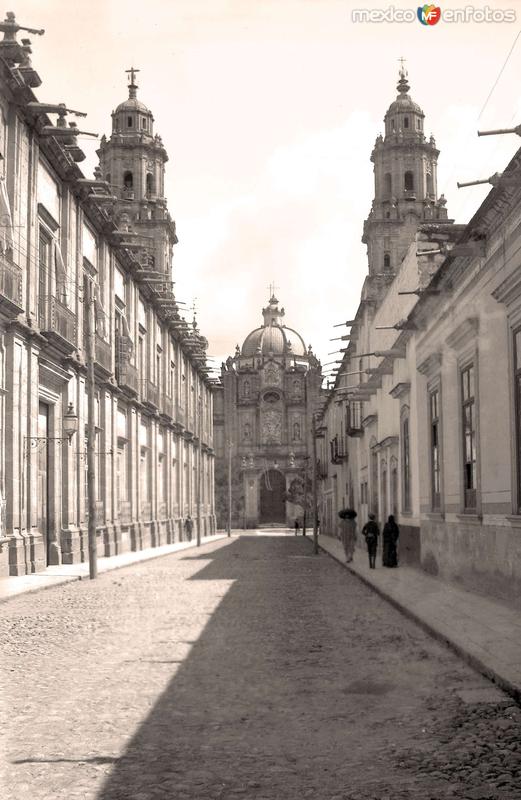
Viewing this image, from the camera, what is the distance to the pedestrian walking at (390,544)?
74.3 ft

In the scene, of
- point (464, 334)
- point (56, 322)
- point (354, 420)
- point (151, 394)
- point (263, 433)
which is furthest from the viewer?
point (263, 433)

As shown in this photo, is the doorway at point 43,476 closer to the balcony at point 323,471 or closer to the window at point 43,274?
the window at point 43,274

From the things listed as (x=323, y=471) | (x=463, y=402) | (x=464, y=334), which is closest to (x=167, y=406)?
(x=323, y=471)

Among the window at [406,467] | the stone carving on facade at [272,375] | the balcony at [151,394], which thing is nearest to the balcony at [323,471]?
the balcony at [151,394]

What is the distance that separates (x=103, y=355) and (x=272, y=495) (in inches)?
2322

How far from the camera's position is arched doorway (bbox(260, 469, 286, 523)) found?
8781 centimetres

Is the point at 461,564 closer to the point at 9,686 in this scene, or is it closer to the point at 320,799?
the point at 9,686

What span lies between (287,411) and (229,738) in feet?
279

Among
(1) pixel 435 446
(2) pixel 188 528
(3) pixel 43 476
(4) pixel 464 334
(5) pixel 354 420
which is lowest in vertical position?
(2) pixel 188 528

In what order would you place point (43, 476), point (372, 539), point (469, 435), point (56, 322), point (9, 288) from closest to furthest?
point (469, 435) → point (9, 288) → point (372, 539) → point (56, 322) → point (43, 476)

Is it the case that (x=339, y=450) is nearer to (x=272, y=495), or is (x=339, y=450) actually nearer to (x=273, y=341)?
(x=272, y=495)

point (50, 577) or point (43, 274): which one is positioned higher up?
point (43, 274)

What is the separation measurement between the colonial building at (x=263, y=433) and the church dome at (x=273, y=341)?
5.40 ft

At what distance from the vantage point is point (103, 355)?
30.2 m
